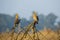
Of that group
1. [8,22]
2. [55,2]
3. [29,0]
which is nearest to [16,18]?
[8,22]

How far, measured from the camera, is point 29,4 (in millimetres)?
3822

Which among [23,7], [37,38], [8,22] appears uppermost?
[23,7]

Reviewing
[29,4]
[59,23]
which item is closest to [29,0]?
[29,4]

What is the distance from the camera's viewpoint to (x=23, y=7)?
3857 millimetres

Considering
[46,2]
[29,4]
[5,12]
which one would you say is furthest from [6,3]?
[46,2]

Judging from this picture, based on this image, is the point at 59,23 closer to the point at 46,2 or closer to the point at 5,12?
the point at 46,2

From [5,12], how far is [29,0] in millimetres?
491

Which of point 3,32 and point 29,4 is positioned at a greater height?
point 29,4

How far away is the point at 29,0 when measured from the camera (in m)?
3.85

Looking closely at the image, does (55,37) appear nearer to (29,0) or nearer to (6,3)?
(29,0)

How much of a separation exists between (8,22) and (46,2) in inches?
30.3

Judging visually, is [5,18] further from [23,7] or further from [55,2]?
[55,2]

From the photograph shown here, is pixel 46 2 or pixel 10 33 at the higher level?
pixel 46 2

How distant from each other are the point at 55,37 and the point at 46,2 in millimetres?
641
